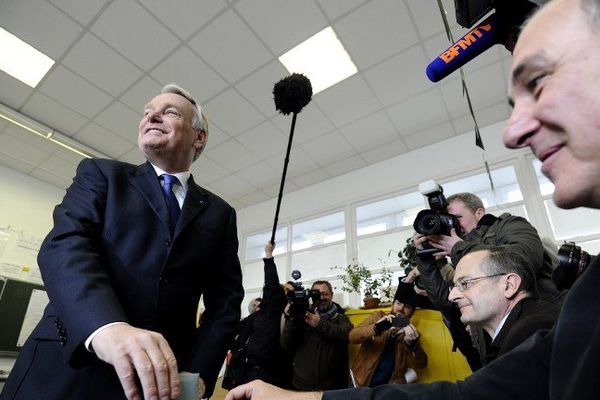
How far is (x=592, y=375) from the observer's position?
374mm

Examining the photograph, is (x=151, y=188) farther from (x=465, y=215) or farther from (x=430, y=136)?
(x=430, y=136)

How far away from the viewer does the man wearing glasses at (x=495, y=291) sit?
1.27 metres

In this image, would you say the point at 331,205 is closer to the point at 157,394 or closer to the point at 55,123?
the point at 55,123

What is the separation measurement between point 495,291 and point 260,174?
384cm

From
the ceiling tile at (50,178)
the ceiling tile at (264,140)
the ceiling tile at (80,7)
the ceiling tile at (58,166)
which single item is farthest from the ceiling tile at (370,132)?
the ceiling tile at (50,178)

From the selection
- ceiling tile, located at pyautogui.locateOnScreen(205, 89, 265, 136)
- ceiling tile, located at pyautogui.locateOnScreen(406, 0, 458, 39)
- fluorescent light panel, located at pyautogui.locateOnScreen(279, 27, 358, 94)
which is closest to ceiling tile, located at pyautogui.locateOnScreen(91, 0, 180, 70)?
ceiling tile, located at pyautogui.locateOnScreen(205, 89, 265, 136)

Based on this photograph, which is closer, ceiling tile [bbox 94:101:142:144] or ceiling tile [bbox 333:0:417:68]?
ceiling tile [bbox 333:0:417:68]

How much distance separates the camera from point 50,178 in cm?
511

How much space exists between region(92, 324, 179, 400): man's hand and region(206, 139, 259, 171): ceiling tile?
12.4 feet

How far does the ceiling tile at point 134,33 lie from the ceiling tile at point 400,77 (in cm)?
186

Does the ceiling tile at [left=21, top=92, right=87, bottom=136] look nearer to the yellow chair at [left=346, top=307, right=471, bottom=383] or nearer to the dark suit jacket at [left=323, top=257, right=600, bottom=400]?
the yellow chair at [left=346, top=307, right=471, bottom=383]

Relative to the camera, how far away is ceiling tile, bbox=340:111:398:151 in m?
3.80

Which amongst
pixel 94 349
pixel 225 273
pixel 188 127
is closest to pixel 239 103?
pixel 188 127

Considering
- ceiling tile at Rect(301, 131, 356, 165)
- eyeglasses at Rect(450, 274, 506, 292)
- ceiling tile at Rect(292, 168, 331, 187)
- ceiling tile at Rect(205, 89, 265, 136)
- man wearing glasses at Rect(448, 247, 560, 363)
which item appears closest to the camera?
man wearing glasses at Rect(448, 247, 560, 363)
